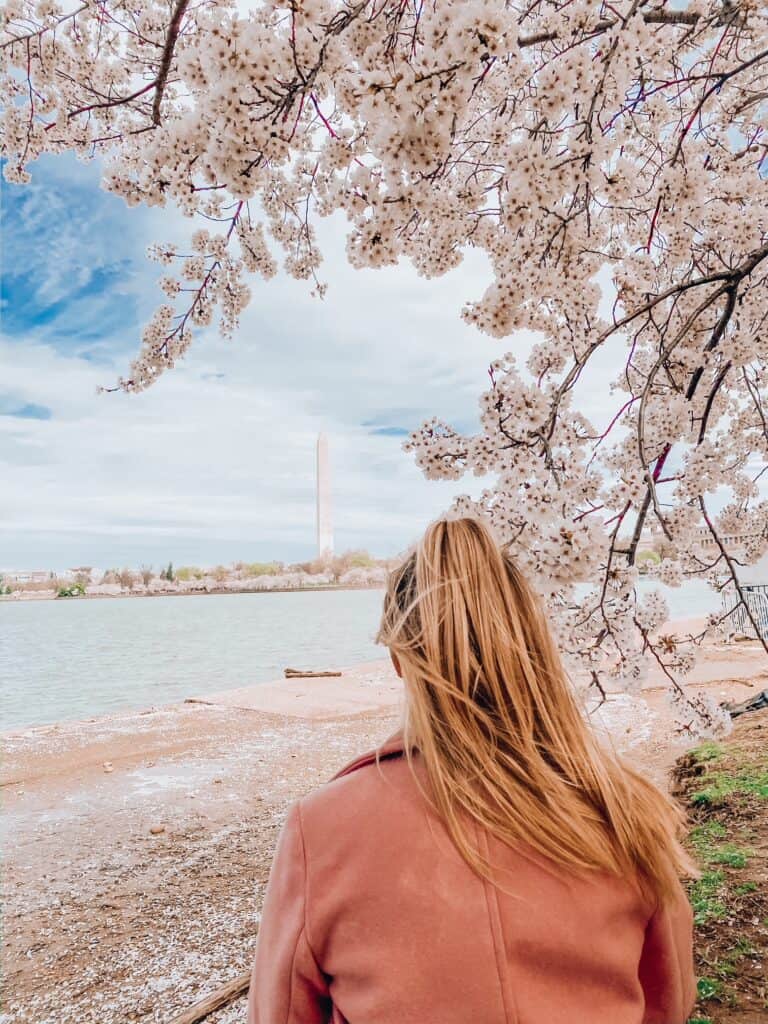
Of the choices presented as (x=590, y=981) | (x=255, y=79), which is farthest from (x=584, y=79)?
(x=590, y=981)

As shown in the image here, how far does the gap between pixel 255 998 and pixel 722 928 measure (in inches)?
86.4

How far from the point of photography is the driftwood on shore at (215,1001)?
2.15 metres

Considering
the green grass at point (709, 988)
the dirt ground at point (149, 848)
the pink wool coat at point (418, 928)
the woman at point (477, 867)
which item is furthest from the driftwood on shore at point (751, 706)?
the pink wool coat at point (418, 928)

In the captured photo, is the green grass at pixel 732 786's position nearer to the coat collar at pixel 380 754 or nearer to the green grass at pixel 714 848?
the green grass at pixel 714 848

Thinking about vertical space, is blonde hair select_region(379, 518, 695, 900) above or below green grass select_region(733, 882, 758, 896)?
above

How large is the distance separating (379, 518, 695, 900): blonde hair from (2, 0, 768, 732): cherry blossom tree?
0.68 metres

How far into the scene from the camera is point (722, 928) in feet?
7.79

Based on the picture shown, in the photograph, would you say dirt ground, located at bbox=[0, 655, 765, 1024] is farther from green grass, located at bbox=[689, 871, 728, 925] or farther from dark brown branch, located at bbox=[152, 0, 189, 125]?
dark brown branch, located at bbox=[152, 0, 189, 125]

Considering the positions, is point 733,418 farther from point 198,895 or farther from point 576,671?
point 198,895

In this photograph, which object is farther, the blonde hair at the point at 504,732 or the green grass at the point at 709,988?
the green grass at the point at 709,988

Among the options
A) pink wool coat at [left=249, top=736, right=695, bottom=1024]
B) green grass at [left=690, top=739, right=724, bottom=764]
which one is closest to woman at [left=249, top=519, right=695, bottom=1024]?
pink wool coat at [left=249, top=736, right=695, bottom=1024]

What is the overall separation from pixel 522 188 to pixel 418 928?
1.83 metres

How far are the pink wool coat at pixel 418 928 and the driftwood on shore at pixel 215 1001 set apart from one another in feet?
5.52

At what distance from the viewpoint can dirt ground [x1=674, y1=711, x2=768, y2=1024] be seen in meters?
2.02
